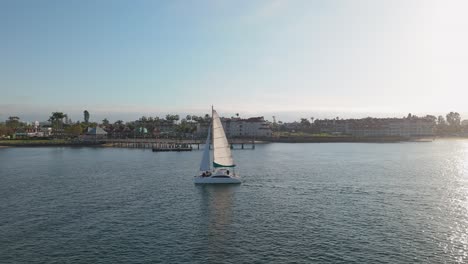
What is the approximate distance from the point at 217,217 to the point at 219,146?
22.9 meters

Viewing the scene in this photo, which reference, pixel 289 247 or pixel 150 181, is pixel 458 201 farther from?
pixel 150 181

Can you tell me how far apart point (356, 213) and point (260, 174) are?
34846 millimetres

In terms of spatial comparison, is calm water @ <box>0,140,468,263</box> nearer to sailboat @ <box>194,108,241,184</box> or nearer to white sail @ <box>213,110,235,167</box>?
sailboat @ <box>194,108,241,184</box>


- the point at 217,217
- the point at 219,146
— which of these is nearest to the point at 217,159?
the point at 219,146

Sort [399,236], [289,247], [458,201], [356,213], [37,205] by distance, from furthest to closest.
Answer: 1. [458,201]
2. [37,205]
3. [356,213]
4. [399,236]
5. [289,247]

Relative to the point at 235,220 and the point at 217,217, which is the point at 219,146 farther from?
the point at 235,220

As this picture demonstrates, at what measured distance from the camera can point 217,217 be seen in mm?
42125

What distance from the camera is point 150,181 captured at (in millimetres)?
67125

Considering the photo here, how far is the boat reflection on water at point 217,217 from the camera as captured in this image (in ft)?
Answer: 107

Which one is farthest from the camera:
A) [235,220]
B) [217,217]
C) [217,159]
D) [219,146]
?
[217,159]

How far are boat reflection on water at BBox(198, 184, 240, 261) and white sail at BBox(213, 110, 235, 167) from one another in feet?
14.2

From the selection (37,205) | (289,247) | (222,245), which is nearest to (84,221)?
(37,205)

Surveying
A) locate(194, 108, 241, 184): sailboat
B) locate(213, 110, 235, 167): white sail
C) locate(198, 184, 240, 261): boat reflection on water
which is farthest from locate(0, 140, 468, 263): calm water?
locate(213, 110, 235, 167): white sail

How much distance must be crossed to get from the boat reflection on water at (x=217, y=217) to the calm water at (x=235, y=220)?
0.44 ft
